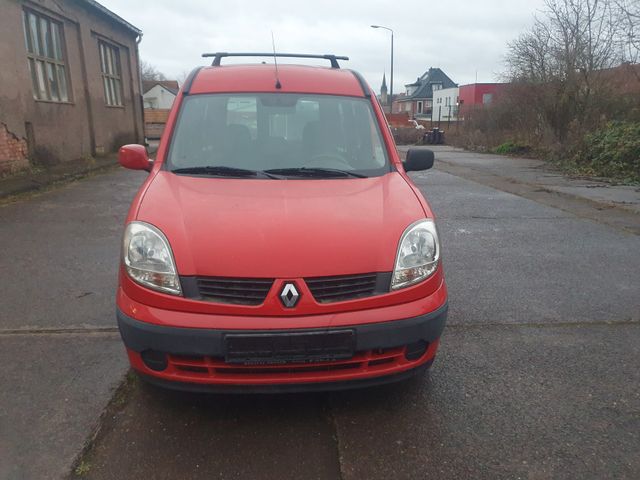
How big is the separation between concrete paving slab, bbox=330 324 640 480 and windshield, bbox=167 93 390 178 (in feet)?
4.72

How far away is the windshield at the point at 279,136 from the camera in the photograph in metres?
3.43

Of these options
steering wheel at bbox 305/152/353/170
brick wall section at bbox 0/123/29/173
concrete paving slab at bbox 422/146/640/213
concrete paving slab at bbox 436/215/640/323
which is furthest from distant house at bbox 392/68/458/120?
steering wheel at bbox 305/152/353/170

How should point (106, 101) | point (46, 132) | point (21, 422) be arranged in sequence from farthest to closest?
point (106, 101), point (46, 132), point (21, 422)

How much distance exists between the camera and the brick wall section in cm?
1007

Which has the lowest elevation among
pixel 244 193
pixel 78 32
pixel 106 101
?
pixel 244 193

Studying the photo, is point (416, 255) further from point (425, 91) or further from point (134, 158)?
point (425, 91)

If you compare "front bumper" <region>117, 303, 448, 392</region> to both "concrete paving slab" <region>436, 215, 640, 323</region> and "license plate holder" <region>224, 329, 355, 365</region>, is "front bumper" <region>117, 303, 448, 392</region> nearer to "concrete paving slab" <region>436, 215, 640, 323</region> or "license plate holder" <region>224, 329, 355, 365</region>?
"license plate holder" <region>224, 329, 355, 365</region>

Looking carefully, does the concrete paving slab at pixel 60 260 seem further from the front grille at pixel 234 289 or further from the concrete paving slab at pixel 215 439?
the front grille at pixel 234 289

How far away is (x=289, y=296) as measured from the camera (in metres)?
2.38

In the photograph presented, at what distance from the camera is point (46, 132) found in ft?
39.2

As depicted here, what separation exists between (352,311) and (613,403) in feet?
5.36

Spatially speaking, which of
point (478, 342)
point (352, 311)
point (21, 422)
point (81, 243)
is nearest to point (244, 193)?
point (352, 311)

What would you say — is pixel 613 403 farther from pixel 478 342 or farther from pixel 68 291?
pixel 68 291

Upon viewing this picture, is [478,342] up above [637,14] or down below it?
below
